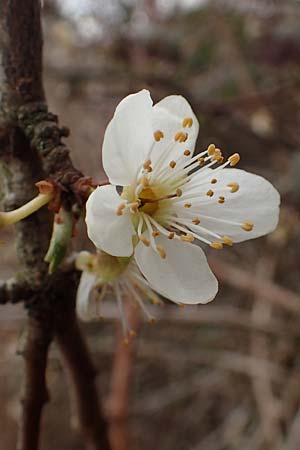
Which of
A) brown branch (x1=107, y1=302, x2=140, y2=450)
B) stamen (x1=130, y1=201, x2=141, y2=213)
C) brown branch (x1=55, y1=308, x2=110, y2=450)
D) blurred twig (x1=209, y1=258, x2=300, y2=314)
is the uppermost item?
stamen (x1=130, y1=201, x2=141, y2=213)

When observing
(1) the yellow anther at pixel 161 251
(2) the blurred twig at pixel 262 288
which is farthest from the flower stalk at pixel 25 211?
(2) the blurred twig at pixel 262 288

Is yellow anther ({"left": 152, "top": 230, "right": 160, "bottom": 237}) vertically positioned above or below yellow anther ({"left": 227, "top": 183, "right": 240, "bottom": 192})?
below

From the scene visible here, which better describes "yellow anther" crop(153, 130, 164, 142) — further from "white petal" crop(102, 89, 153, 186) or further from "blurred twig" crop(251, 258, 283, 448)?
"blurred twig" crop(251, 258, 283, 448)

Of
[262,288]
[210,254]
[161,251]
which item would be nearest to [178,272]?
[161,251]

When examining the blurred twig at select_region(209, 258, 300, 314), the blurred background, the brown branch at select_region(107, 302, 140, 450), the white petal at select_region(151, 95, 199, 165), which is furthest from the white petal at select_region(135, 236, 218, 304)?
the blurred twig at select_region(209, 258, 300, 314)

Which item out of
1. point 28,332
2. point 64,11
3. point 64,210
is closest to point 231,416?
point 28,332

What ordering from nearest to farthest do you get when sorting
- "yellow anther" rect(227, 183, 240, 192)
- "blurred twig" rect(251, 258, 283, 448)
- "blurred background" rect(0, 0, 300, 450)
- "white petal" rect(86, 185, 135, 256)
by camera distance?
"white petal" rect(86, 185, 135, 256) → "yellow anther" rect(227, 183, 240, 192) → "blurred twig" rect(251, 258, 283, 448) → "blurred background" rect(0, 0, 300, 450)

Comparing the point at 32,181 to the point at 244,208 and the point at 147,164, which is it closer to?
the point at 147,164
